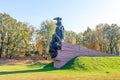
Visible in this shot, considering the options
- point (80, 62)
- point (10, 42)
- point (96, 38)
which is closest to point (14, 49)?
point (10, 42)

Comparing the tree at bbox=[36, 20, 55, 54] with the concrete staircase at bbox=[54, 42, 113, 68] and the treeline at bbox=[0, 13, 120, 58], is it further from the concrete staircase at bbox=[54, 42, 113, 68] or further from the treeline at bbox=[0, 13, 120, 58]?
the concrete staircase at bbox=[54, 42, 113, 68]

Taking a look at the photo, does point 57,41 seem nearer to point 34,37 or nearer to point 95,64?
point 95,64

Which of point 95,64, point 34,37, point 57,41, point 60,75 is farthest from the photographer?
point 34,37

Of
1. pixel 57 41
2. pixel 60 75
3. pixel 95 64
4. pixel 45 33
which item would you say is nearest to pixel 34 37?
pixel 45 33

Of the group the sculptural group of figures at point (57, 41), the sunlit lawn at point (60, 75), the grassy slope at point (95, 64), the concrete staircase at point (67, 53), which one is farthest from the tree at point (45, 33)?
the sunlit lawn at point (60, 75)

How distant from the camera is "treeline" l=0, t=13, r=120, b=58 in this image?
46.1m

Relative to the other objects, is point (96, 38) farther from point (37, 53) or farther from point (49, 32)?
point (37, 53)

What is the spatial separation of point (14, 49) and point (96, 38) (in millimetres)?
→ 18341

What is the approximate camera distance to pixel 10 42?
153 ft

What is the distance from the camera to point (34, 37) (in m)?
52.2

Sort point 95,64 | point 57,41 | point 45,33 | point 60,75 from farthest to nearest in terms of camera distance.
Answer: point 45,33
point 57,41
point 95,64
point 60,75

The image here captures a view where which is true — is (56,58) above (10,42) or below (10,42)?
below

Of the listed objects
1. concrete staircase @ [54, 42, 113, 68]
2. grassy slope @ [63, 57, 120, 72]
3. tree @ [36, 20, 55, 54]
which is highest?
tree @ [36, 20, 55, 54]

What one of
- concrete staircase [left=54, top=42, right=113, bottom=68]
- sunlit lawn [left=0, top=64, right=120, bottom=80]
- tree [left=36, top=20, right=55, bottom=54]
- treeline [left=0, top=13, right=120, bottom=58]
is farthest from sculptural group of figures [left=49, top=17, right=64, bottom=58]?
tree [left=36, top=20, right=55, bottom=54]
